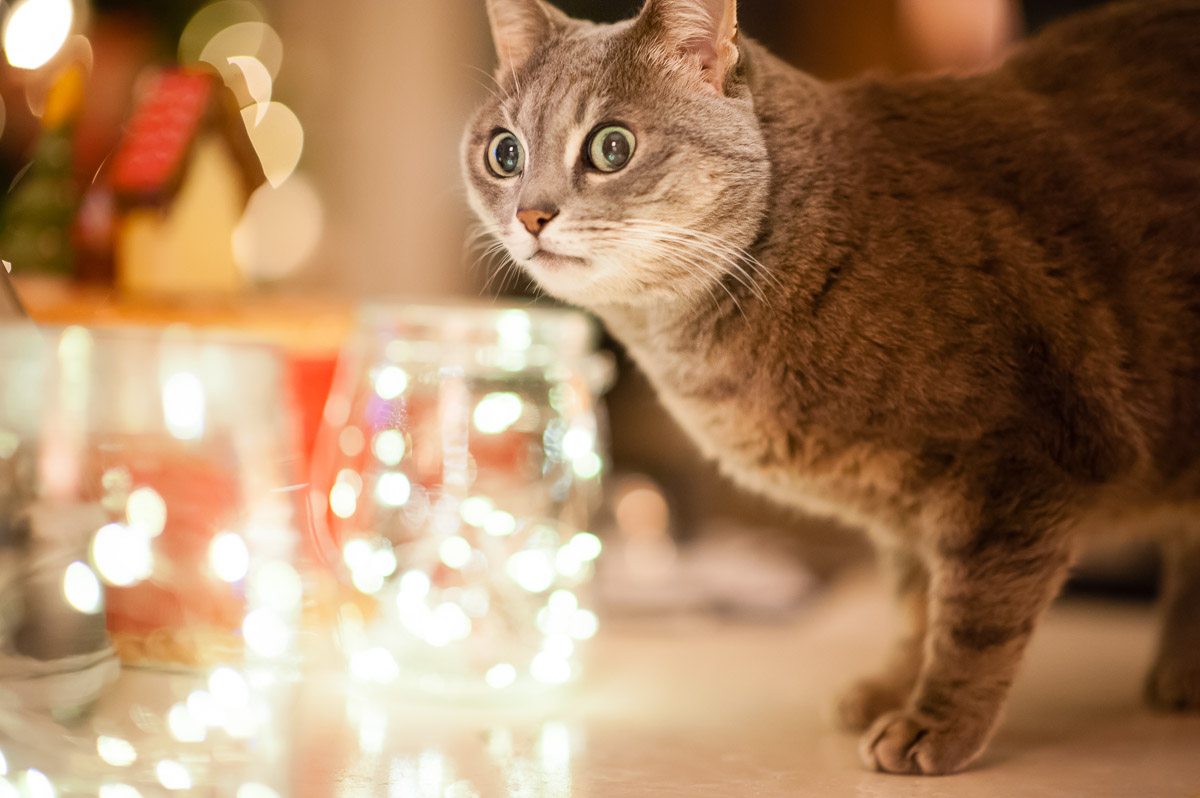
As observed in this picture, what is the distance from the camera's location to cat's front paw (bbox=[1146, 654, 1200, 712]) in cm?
107

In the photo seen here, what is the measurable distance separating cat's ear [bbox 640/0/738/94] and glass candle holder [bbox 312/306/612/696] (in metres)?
0.38

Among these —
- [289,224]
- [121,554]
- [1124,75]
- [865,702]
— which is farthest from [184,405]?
[289,224]

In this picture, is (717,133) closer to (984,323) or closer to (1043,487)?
(984,323)

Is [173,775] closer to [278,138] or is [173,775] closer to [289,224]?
[278,138]

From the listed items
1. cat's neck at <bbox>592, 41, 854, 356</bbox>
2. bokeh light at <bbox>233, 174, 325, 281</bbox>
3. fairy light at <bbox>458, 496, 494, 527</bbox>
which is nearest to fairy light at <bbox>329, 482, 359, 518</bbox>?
fairy light at <bbox>458, 496, 494, 527</bbox>

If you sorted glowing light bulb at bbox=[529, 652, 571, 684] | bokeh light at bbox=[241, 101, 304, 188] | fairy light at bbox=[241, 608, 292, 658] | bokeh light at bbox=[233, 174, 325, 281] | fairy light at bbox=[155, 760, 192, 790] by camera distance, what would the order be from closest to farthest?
fairy light at bbox=[155, 760, 192, 790], fairy light at bbox=[241, 608, 292, 658], glowing light bulb at bbox=[529, 652, 571, 684], bokeh light at bbox=[241, 101, 304, 188], bokeh light at bbox=[233, 174, 325, 281]

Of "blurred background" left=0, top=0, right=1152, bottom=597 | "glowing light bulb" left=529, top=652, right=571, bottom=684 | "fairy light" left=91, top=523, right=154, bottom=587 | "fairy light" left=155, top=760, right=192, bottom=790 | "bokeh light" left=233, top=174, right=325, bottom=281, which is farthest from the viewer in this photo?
"bokeh light" left=233, top=174, right=325, bottom=281

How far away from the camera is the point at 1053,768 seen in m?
0.88

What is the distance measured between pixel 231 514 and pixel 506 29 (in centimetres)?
58

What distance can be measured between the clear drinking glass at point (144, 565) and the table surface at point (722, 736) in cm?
9

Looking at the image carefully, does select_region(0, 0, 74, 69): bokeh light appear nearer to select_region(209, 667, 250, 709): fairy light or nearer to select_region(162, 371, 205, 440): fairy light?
select_region(162, 371, 205, 440): fairy light

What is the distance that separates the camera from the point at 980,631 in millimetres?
890

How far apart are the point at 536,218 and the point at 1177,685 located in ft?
2.82

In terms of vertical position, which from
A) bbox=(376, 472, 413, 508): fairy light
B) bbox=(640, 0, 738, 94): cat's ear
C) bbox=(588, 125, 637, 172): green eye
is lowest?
bbox=(376, 472, 413, 508): fairy light
